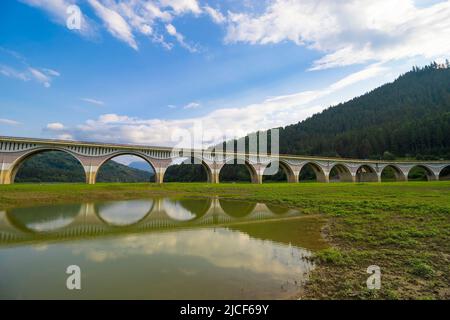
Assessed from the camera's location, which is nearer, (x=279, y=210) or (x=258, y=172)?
(x=279, y=210)

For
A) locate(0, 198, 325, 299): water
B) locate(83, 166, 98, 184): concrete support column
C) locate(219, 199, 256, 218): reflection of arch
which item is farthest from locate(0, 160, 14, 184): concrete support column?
locate(219, 199, 256, 218): reflection of arch

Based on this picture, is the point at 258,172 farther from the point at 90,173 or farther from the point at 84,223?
the point at 84,223

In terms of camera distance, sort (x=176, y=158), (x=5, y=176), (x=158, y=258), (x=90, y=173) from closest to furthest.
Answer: (x=158, y=258), (x=5, y=176), (x=90, y=173), (x=176, y=158)

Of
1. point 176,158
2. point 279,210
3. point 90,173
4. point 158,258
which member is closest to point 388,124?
point 176,158

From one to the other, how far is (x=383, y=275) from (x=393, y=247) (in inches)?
84.8

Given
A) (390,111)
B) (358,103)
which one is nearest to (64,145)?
(390,111)

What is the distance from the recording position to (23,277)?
14.3 ft

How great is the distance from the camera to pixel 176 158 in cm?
4281

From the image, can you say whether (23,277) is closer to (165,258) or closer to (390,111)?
(165,258)

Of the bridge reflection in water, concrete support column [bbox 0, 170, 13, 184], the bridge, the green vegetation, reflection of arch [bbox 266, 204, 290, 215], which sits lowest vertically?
reflection of arch [bbox 266, 204, 290, 215]

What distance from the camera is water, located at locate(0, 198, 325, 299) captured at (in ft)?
12.8

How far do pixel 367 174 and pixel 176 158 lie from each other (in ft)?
186

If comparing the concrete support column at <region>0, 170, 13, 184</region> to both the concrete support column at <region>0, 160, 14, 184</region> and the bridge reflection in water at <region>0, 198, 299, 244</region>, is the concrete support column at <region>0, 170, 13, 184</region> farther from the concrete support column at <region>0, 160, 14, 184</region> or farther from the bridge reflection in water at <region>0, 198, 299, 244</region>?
the bridge reflection in water at <region>0, 198, 299, 244</region>

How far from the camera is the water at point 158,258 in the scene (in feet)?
12.8
